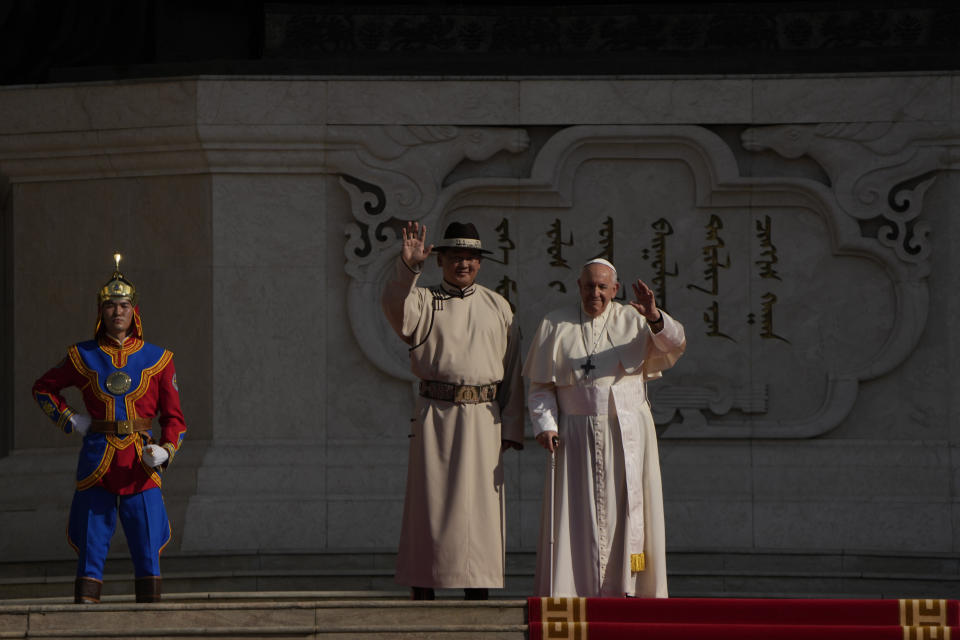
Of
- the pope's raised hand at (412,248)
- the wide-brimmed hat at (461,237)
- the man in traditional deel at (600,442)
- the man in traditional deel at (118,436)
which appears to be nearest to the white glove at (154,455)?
the man in traditional deel at (118,436)

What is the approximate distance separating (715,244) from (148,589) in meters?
4.82

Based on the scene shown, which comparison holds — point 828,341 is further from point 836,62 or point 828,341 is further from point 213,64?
point 213,64

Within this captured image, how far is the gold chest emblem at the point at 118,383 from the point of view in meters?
9.02

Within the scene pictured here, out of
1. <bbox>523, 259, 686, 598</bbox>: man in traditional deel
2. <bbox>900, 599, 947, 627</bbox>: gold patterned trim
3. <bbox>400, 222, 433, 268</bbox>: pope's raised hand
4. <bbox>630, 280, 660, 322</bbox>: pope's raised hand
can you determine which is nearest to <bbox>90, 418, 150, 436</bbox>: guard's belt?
<bbox>400, 222, 433, 268</bbox>: pope's raised hand

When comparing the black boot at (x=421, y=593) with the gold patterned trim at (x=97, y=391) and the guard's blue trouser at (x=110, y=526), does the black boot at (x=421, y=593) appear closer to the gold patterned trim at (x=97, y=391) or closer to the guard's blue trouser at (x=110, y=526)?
the guard's blue trouser at (x=110, y=526)

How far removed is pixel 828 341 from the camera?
11.9 m

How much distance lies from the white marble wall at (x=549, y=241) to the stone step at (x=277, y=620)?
3.91m

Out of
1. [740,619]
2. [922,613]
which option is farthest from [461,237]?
[922,613]

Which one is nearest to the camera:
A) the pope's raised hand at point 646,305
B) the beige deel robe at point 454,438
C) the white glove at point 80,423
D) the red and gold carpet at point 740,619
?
the red and gold carpet at point 740,619

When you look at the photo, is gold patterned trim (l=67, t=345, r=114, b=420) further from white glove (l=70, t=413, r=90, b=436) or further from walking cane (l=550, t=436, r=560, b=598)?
walking cane (l=550, t=436, r=560, b=598)

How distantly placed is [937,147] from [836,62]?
88cm

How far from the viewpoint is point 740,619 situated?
7.86m

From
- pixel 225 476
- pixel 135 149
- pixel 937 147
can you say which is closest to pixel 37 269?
pixel 135 149

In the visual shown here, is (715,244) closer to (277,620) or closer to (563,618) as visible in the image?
(563,618)
